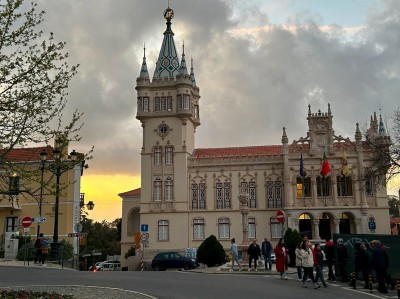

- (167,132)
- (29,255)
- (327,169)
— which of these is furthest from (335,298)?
(167,132)

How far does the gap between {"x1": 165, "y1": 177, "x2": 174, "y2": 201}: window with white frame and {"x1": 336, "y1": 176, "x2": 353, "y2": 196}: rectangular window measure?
18.3m

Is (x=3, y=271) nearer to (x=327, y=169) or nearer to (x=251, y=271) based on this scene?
(x=251, y=271)

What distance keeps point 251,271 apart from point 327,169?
22.9 metres

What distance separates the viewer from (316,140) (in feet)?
179

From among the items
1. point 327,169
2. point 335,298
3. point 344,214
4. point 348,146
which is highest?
point 348,146

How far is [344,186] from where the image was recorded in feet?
175

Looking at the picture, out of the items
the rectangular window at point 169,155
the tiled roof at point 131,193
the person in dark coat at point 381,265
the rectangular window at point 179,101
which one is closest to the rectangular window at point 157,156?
the rectangular window at point 169,155

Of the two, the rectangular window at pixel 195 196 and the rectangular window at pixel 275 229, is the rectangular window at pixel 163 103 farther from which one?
the rectangular window at pixel 275 229

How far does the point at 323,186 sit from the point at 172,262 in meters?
24.9

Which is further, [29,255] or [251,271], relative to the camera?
[29,255]

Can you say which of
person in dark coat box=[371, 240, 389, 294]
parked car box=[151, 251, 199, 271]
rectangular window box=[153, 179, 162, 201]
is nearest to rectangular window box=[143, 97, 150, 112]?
rectangular window box=[153, 179, 162, 201]

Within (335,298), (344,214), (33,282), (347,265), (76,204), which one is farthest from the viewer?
(344,214)

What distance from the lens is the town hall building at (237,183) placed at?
5253cm

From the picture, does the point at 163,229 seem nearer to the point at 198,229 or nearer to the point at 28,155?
the point at 198,229
